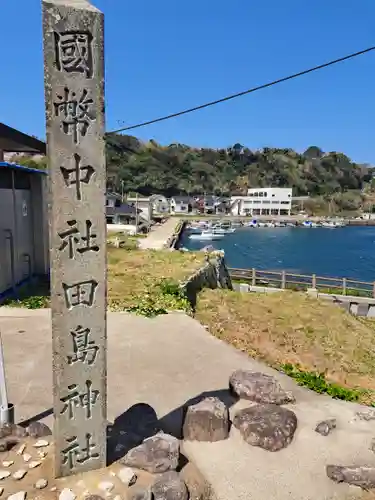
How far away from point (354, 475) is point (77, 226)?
12.6 ft

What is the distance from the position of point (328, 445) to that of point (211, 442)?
56.6 inches

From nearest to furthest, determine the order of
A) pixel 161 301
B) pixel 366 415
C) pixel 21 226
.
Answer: pixel 366 415 < pixel 161 301 < pixel 21 226

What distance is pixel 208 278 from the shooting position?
16703 millimetres

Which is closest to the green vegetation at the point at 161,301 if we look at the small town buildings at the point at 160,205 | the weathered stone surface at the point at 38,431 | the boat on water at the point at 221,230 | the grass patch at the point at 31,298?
the grass patch at the point at 31,298

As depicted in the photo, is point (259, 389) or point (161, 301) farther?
point (161, 301)

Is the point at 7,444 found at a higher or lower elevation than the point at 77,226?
lower

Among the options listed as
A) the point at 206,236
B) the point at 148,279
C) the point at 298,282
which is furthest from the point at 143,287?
the point at 206,236

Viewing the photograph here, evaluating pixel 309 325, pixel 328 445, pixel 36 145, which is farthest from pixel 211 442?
pixel 309 325

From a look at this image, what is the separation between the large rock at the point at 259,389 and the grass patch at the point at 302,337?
38.6 inches

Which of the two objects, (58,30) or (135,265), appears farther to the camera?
(135,265)

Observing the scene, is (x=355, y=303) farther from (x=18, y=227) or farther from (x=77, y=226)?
(x=77, y=226)

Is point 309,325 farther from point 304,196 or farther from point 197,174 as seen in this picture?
point 304,196

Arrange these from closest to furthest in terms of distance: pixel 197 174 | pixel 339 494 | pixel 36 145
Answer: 1. pixel 339 494
2. pixel 36 145
3. pixel 197 174

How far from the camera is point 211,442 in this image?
4.75 meters
